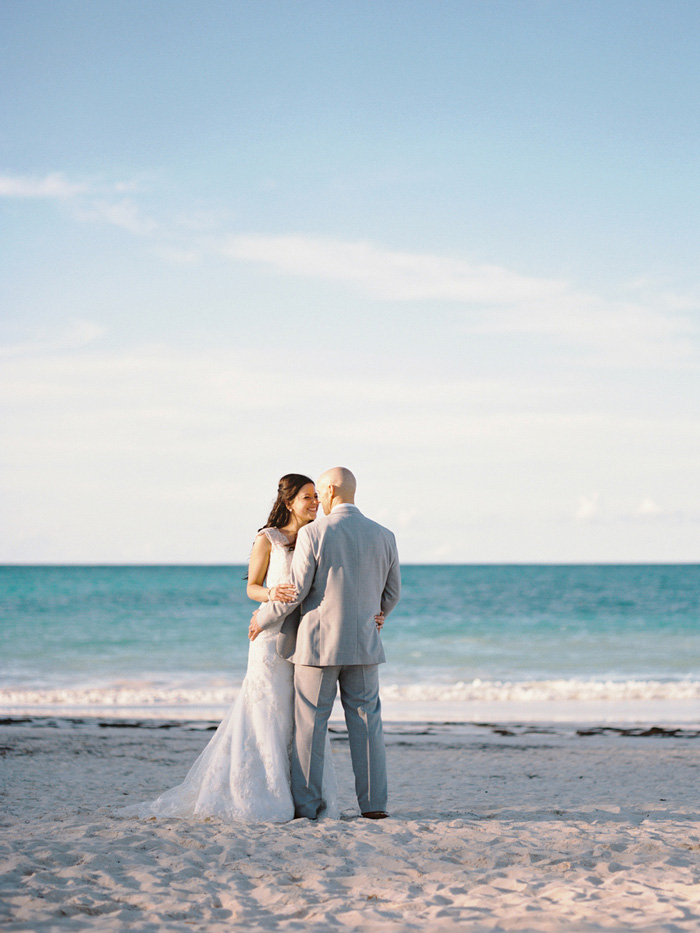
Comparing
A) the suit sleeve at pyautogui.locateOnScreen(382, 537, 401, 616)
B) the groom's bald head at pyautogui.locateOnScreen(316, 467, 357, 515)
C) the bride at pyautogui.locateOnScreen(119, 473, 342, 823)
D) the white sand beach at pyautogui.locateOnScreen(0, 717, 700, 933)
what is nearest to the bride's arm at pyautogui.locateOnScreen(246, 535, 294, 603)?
the bride at pyautogui.locateOnScreen(119, 473, 342, 823)

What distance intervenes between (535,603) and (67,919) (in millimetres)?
34536

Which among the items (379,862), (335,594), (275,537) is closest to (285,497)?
(275,537)

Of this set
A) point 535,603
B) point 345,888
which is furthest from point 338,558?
point 535,603

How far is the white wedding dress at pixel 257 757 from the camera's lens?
4.46m

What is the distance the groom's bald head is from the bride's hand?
18.6 inches

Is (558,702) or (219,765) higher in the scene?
(219,765)

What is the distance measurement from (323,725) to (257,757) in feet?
1.28

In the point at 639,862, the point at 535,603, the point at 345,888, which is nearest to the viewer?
the point at 345,888

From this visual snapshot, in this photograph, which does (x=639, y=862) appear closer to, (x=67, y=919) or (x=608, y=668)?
(x=67, y=919)

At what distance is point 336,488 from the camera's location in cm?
463

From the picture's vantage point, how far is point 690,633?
23.7 metres

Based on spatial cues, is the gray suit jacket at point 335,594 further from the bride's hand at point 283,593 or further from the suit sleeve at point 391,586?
the suit sleeve at point 391,586

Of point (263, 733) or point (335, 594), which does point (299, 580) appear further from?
point (263, 733)

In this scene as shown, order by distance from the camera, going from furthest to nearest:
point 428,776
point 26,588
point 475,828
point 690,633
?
point 26,588
point 690,633
point 428,776
point 475,828
